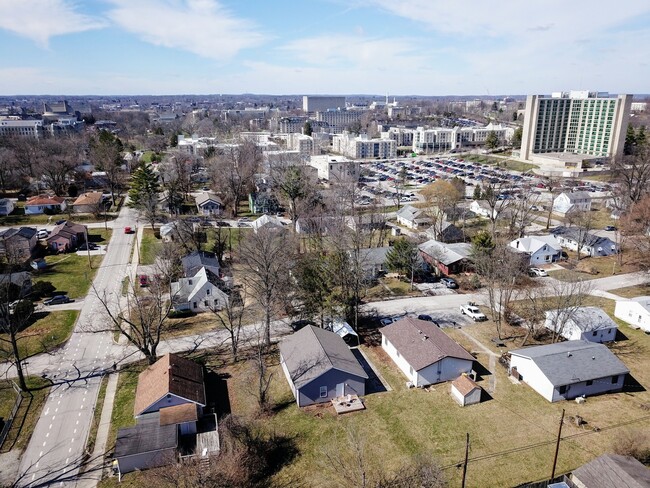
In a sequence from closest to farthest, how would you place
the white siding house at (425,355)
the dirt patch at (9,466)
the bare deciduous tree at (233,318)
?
the dirt patch at (9,466) < the white siding house at (425,355) < the bare deciduous tree at (233,318)

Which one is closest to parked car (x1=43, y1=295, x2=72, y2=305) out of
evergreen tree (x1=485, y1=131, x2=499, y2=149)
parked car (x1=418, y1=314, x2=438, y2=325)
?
parked car (x1=418, y1=314, x2=438, y2=325)

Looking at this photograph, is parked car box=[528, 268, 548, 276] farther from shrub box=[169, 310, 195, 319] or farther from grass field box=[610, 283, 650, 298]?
shrub box=[169, 310, 195, 319]

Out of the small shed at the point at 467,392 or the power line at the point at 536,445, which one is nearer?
the power line at the point at 536,445

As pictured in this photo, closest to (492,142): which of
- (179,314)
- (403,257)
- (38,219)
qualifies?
(403,257)

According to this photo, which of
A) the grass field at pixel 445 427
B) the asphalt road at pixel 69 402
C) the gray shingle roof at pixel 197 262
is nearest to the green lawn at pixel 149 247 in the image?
the gray shingle roof at pixel 197 262

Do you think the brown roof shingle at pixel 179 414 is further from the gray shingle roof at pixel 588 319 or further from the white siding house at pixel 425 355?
the gray shingle roof at pixel 588 319

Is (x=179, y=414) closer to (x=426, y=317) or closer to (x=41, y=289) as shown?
(x=426, y=317)

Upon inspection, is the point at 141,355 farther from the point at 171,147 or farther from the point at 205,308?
the point at 171,147

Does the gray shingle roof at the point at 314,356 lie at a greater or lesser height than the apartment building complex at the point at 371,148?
lesser
